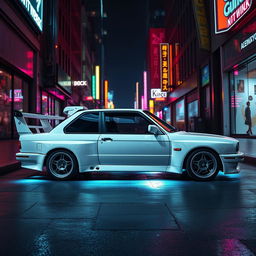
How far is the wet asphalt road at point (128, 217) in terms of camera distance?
10.4 feet

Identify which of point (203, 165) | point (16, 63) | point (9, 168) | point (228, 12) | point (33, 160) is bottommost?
point (9, 168)

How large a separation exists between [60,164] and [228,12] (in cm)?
1480

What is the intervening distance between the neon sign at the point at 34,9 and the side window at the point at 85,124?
12.6 m

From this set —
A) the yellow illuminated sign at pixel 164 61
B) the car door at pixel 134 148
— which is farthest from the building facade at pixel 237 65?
the yellow illuminated sign at pixel 164 61

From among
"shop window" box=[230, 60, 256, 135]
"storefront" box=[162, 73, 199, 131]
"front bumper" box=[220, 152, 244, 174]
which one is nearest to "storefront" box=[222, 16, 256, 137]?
"shop window" box=[230, 60, 256, 135]

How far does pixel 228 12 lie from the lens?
723 inches

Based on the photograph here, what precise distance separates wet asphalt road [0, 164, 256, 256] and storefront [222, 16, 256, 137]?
1294 cm

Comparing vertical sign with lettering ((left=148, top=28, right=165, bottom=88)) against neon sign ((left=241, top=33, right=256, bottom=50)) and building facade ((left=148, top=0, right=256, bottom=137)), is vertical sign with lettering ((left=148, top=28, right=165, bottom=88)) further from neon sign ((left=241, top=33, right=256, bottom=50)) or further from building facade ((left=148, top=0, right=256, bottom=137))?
neon sign ((left=241, top=33, right=256, bottom=50))

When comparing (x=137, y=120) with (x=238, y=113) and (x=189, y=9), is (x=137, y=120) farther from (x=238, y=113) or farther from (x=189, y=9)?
(x=189, y=9)

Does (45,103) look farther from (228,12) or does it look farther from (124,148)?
(124,148)

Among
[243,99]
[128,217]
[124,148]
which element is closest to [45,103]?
[243,99]

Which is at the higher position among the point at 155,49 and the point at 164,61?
the point at 155,49

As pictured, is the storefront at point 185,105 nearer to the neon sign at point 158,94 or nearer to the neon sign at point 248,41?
the neon sign at point 158,94

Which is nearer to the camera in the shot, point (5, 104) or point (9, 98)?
point (5, 104)
